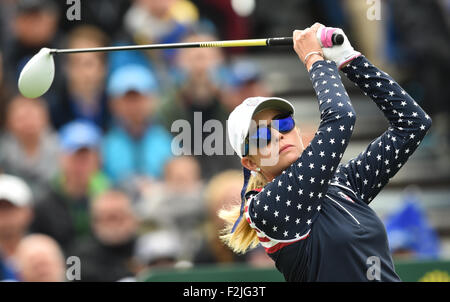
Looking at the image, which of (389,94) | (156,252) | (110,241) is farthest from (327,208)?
(110,241)

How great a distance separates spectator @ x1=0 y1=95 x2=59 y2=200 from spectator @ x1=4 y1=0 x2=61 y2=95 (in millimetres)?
539

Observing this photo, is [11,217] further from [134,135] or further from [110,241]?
[134,135]

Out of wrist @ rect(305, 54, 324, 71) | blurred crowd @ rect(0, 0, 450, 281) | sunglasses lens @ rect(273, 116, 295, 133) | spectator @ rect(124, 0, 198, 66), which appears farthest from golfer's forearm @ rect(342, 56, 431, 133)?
spectator @ rect(124, 0, 198, 66)

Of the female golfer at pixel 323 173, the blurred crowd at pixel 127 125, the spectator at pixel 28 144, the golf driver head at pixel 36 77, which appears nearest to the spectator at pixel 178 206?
the blurred crowd at pixel 127 125

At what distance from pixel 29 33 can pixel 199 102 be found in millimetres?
1747

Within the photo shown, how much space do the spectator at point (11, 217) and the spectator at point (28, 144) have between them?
646 mm

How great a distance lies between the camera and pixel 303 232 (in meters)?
3.34

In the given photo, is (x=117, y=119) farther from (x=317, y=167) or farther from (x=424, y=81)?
(x=317, y=167)

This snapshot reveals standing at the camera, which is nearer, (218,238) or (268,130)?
(268,130)

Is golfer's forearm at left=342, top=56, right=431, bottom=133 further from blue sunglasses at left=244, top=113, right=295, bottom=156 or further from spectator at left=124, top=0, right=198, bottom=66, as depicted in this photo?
spectator at left=124, top=0, right=198, bottom=66

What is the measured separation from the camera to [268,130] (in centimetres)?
345

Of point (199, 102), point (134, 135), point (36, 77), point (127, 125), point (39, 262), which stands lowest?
point (39, 262)

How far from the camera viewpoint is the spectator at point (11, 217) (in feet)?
20.4

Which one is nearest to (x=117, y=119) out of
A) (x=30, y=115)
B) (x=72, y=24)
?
(x=30, y=115)
